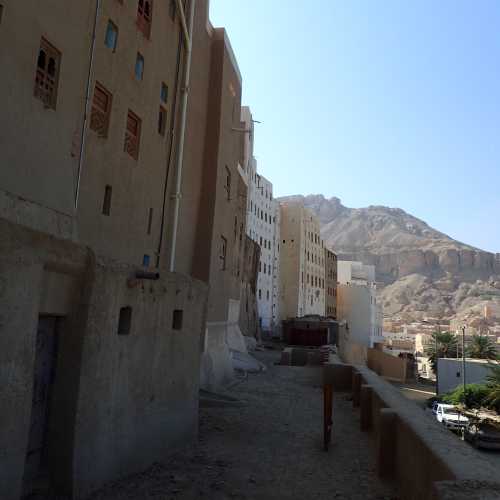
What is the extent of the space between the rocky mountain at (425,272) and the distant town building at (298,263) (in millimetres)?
58326

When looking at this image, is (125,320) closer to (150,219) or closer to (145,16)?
(150,219)

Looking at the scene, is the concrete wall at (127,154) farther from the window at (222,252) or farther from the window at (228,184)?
the window at (228,184)

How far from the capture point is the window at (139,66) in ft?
41.8

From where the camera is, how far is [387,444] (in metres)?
7.31

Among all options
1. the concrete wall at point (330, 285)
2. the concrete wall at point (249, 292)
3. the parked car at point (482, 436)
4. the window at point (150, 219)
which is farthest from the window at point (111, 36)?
the concrete wall at point (330, 285)

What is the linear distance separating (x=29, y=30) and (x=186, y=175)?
822 cm

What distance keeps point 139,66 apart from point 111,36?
1461mm

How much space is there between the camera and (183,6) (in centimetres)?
1562

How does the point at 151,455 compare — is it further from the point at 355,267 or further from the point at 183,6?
the point at 355,267

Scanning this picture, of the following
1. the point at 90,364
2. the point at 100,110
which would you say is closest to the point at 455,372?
the point at 100,110

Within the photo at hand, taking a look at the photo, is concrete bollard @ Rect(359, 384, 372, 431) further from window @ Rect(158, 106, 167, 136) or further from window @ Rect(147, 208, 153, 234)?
window @ Rect(158, 106, 167, 136)

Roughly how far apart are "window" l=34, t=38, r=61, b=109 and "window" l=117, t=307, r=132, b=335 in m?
4.55

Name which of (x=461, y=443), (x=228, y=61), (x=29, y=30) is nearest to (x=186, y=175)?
(x=228, y=61)

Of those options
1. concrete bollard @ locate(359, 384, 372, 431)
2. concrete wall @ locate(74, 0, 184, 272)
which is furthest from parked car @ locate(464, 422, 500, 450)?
concrete wall @ locate(74, 0, 184, 272)
